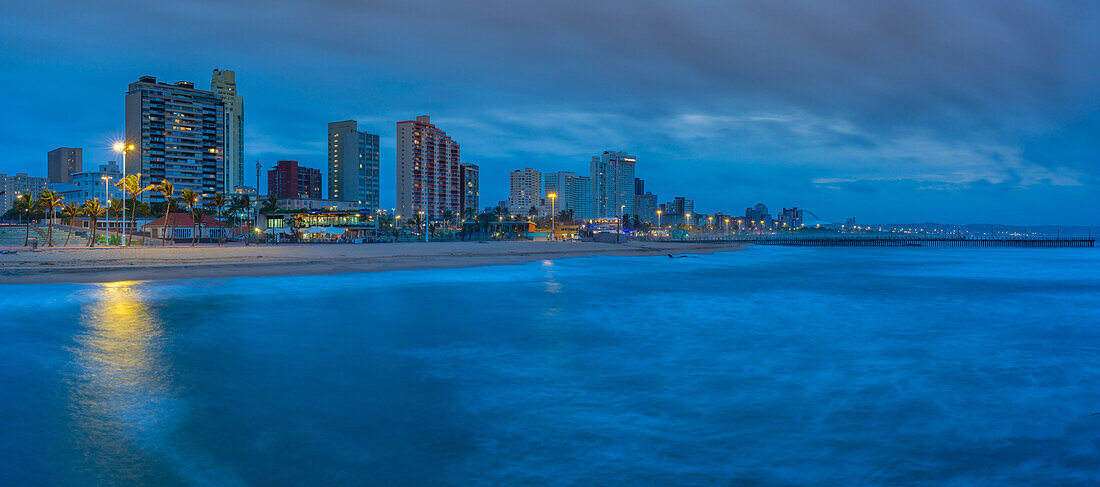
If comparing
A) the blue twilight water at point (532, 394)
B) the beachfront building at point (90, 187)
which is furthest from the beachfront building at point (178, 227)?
the beachfront building at point (90, 187)

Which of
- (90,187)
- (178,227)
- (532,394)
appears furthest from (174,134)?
(532,394)

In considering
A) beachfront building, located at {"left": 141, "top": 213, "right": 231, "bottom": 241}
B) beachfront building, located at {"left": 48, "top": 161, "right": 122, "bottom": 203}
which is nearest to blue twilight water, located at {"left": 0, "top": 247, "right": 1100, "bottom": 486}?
beachfront building, located at {"left": 141, "top": 213, "right": 231, "bottom": 241}

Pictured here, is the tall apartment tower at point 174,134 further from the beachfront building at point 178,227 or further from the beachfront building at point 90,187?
the beachfront building at point 178,227

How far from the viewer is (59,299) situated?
2047 cm

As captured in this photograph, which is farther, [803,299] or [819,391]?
[803,299]

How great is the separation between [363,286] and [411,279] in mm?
3996

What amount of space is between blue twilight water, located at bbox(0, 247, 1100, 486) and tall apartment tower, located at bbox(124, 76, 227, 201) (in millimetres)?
168968

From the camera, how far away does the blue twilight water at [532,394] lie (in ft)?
21.8

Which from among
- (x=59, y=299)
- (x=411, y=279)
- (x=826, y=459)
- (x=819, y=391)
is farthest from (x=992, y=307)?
(x=59, y=299)

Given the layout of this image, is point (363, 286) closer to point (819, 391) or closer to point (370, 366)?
point (370, 366)

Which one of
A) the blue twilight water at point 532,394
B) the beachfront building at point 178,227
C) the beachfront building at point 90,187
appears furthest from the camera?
the beachfront building at point 90,187

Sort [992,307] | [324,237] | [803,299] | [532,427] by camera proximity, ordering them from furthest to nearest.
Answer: [324,237]
[803,299]
[992,307]
[532,427]

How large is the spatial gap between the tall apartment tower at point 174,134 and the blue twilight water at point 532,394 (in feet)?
554

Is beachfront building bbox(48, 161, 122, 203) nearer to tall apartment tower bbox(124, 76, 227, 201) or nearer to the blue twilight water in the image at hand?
tall apartment tower bbox(124, 76, 227, 201)
